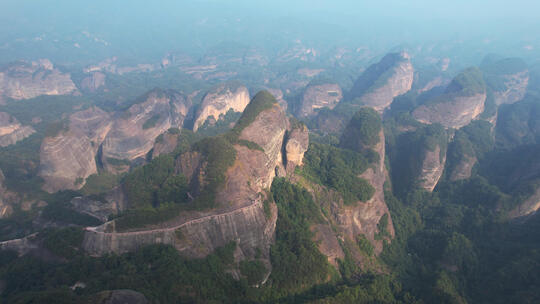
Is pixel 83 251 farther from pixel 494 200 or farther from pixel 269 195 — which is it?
pixel 494 200

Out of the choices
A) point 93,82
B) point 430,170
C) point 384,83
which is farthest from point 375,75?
point 93,82

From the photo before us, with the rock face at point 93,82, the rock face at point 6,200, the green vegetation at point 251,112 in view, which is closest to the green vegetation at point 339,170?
the green vegetation at point 251,112

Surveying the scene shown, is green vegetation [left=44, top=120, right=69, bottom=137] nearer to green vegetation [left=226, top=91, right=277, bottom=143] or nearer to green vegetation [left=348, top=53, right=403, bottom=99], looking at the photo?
green vegetation [left=226, top=91, right=277, bottom=143]

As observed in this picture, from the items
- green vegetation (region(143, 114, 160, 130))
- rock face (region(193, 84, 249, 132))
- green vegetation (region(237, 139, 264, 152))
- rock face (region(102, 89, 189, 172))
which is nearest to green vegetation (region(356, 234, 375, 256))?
green vegetation (region(237, 139, 264, 152))

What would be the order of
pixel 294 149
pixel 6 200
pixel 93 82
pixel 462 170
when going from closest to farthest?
pixel 294 149
pixel 6 200
pixel 462 170
pixel 93 82

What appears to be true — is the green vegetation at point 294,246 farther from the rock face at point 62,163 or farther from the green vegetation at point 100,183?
the rock face at point 62,163

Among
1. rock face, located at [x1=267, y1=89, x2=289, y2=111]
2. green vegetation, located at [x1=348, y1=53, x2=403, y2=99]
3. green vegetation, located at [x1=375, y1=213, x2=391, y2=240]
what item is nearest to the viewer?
green vegetation, located at [x1=375, y1=213, x2=391, y2=240]

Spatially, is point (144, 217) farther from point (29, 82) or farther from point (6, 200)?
point (29, 82)
